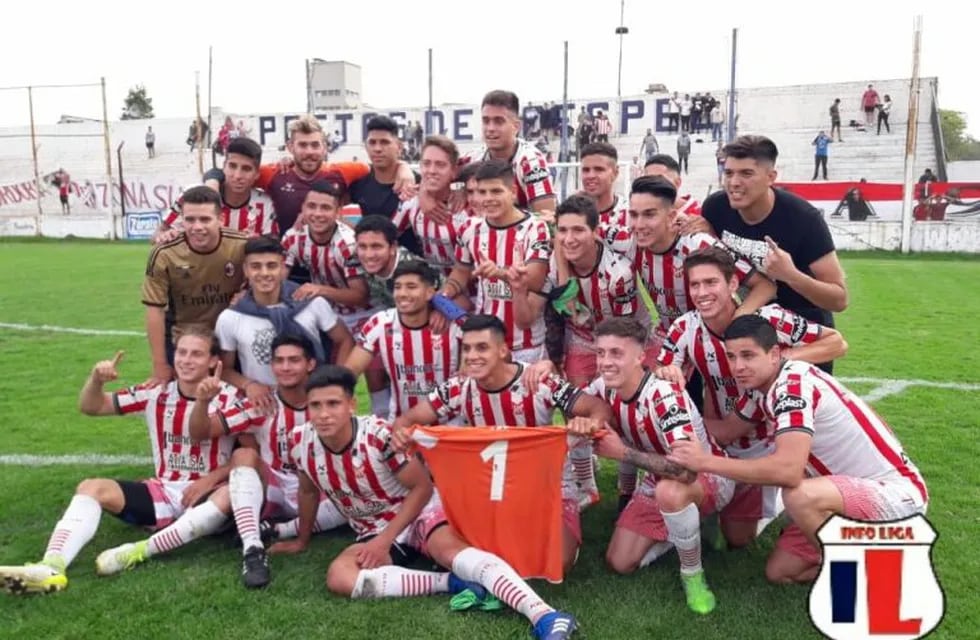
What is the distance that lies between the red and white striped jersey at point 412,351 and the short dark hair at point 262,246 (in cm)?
61

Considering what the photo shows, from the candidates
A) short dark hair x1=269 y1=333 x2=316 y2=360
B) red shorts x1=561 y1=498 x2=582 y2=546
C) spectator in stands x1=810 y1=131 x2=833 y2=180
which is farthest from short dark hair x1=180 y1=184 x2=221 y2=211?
spectator in stands x1=810 y1=131 x2=833 y2=180

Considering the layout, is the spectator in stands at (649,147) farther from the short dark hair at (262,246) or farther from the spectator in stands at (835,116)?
the short dark hair at (262,246)

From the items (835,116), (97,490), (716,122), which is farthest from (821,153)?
(97,490)

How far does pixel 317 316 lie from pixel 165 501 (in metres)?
1.16

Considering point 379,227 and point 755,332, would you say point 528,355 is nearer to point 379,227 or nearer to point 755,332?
point 379,227

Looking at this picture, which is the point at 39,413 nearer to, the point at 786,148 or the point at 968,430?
the point at 968,430

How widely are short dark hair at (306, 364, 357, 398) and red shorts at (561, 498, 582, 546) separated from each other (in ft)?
3.45

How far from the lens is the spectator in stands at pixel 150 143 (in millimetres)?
35812

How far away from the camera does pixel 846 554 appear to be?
72.5 inches

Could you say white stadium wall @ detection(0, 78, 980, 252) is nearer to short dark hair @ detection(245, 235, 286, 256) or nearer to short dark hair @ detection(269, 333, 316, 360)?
short dark hair @ detection(245, 235, 286, 256)

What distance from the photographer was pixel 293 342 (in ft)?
13.1

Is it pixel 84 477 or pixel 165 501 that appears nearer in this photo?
pixel 165 501

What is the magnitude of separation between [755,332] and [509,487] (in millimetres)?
1146

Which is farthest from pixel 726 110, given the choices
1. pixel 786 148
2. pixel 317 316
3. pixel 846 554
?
pixel 846 554
